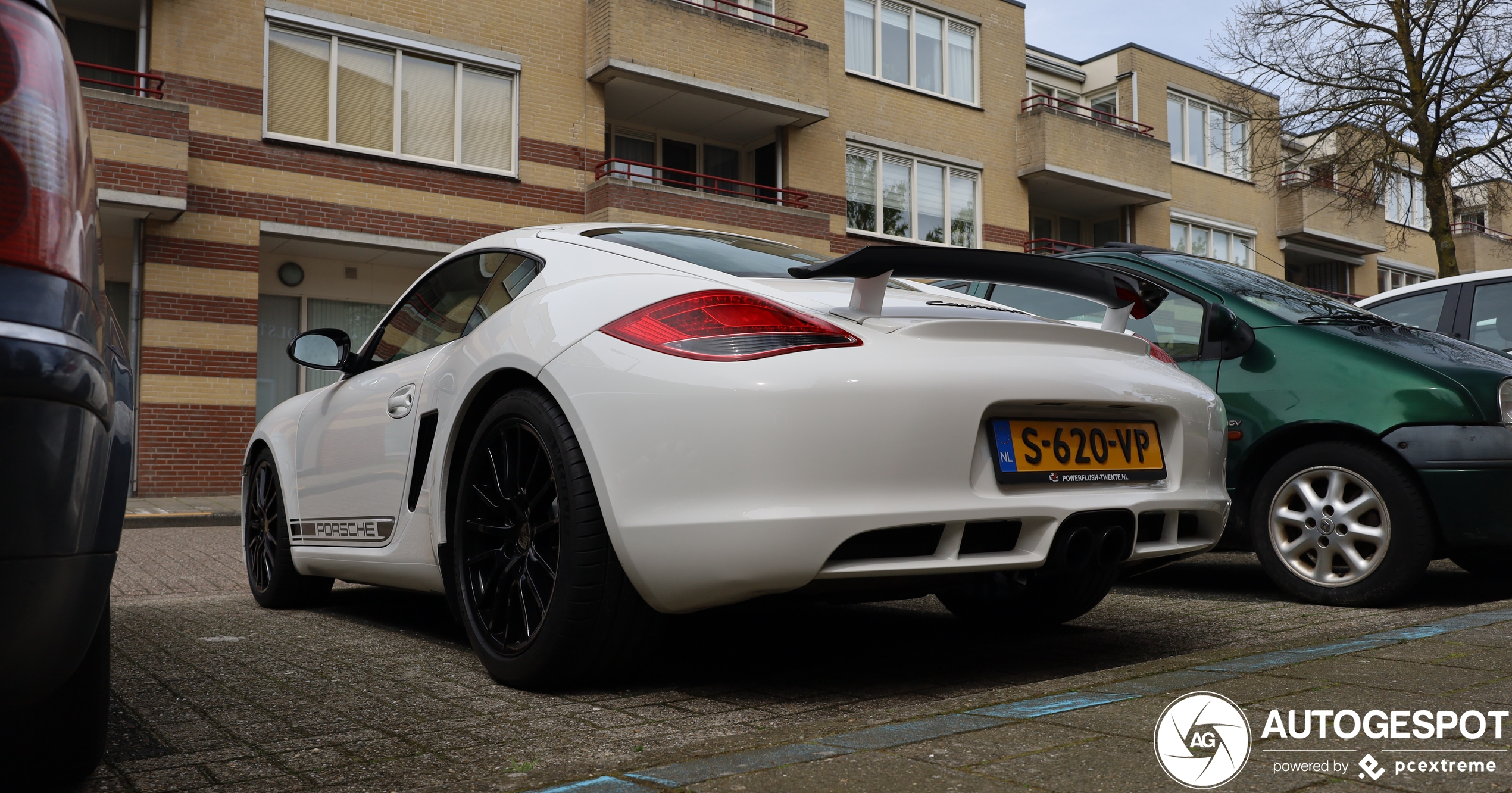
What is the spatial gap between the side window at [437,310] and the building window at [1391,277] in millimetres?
A: 35198

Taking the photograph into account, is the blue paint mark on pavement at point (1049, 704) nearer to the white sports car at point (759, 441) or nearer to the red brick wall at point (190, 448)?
the white sports car at point (759, 441)

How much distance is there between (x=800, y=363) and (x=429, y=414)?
141 centimetres

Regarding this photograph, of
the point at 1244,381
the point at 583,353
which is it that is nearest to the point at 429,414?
the point at 583,353

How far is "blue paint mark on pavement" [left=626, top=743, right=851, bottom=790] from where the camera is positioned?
6.49ft

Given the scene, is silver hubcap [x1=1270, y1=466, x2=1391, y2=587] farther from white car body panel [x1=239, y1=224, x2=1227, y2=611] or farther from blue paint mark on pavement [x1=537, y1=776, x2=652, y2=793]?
blue paint mark on pavement [x1=537, y1=776, x2=652, y2=793]

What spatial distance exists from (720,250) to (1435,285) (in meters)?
5.45

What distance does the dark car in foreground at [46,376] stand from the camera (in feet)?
5.12

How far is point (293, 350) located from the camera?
4.44m

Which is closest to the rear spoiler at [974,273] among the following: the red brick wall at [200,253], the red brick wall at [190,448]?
the red brick wall at [190,448]

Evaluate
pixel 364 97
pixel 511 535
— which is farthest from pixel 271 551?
pixel 364 97

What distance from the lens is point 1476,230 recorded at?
36531 mm

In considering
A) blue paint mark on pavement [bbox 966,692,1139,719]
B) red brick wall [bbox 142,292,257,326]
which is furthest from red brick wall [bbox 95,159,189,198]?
blue paint mark on pavement [bbox 966,692,1139,719]

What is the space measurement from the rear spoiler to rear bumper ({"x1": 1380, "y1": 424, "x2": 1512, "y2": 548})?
165cm

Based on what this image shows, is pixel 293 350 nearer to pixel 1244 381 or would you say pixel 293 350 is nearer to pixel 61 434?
pixel 61 434
